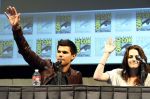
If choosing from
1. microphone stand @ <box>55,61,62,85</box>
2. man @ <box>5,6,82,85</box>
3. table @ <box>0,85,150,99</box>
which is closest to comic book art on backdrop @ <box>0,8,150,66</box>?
man @ <box>5,6,82,85</box>

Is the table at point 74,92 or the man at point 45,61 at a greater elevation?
the man at point 45,61

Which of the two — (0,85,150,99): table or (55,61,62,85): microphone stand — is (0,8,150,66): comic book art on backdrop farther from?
(0,85,150,99): table

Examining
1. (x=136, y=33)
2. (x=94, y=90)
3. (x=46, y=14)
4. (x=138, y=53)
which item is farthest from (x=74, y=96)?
(x=46, y=14)

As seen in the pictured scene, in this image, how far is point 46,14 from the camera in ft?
12.1

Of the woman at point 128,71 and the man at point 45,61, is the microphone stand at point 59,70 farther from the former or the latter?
the woman at point 128,71

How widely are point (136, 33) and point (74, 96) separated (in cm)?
157

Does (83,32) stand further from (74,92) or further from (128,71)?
(74,92)

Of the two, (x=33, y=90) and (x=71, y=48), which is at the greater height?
(x=71, y=48)

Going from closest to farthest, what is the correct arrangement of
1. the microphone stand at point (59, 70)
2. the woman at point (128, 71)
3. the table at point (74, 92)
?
the table at point (74, 92) → the microphone stand at point (59, 70) → the woman at point (128, 71)

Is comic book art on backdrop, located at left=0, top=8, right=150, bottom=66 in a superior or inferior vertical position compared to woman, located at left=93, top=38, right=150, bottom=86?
superior

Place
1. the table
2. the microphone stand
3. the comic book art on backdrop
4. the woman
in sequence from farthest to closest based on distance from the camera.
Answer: the comic book art on backdrop, the woman, the microphone stand, the table

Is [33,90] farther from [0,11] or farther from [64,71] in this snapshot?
[0,11]

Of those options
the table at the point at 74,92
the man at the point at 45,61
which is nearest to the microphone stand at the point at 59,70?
the man at the point at 45,61

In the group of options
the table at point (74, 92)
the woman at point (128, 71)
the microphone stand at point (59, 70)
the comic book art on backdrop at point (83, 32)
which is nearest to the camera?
the table at point (74, 92)
